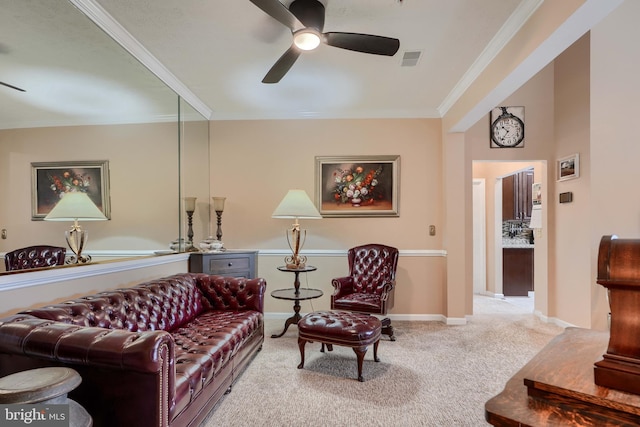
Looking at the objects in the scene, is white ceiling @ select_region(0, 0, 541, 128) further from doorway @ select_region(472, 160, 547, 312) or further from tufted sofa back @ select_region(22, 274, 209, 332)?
doorway @ select_region(472, 160, 547, 312)

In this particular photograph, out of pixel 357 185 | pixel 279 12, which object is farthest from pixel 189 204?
pixel 279 12

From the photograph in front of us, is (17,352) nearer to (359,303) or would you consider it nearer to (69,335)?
(69,335)

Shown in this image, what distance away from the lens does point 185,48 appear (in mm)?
2881

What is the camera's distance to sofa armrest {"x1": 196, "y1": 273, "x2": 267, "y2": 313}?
122 inches

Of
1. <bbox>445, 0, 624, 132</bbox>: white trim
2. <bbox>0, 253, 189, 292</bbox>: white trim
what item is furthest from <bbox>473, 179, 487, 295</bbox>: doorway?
<bbox>0, 253, 189, 292</bbox>: white trim

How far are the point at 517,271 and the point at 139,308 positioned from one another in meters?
6.13

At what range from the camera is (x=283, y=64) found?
261 centimetres

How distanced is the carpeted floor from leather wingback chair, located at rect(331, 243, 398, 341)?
0.42 metres

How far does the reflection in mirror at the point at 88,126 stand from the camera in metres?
1.89

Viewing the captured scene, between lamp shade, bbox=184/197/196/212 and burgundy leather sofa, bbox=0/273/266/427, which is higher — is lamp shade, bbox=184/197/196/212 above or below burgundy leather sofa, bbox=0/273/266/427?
above

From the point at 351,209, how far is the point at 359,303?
1.40 m

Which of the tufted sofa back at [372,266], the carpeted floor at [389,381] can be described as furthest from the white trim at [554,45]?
the carpeted floor at [389,381]

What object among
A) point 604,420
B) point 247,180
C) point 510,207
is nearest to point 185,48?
point 247,180

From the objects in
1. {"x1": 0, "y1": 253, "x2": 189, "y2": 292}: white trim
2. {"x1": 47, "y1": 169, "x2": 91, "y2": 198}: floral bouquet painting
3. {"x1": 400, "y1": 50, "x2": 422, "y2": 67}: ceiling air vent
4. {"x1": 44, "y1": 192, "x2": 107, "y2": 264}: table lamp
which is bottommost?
{"x1": 0, "y1": 253, "x2": 189, "y2": 292}: white trim
